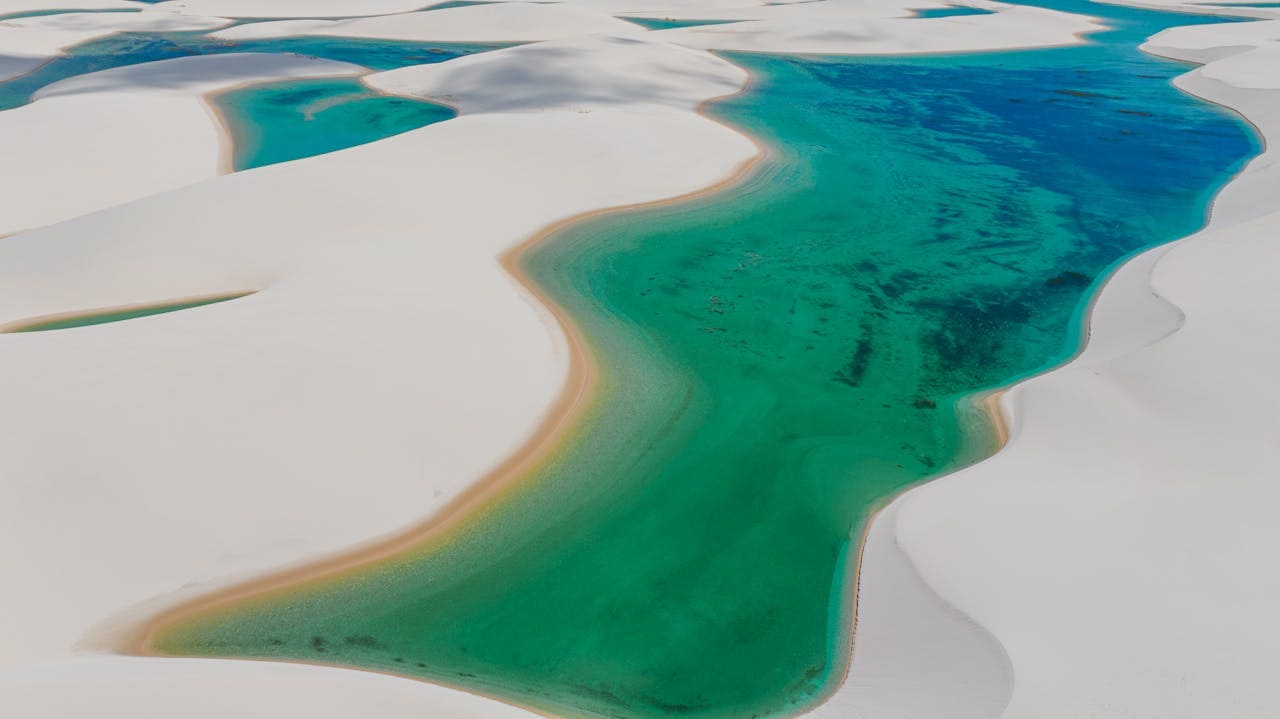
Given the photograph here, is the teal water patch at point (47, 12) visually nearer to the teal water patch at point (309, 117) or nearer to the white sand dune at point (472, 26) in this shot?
the white sand dune at point (472, 26)

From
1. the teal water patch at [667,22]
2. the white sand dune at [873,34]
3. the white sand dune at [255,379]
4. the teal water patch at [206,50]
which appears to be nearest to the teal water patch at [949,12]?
the white sand dune at [873,34]

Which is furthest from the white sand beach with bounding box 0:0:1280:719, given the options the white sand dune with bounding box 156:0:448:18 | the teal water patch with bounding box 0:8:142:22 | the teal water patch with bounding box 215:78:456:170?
the teal water patch with bounding box 0:8:142:22

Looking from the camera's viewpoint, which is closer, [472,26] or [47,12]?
[472,26]

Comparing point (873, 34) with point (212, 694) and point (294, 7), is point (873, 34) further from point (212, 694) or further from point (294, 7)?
point (212, 694)

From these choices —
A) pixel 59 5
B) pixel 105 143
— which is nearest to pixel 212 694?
pixel 105 143

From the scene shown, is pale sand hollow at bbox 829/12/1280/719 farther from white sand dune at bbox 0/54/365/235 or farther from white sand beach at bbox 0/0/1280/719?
white sand dune at bbox 0/54/365/235

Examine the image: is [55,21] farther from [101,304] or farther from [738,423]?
[738,423]
